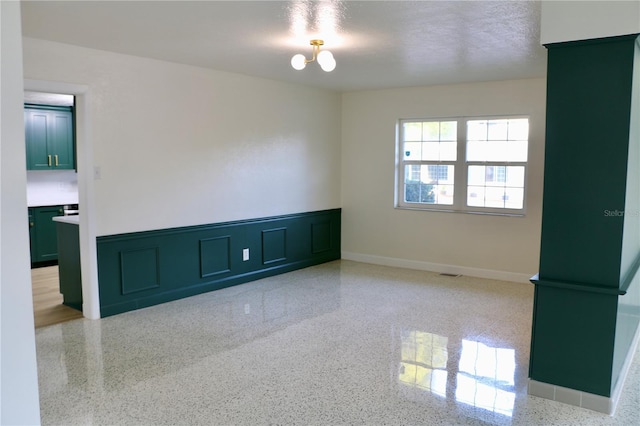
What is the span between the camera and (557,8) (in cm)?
284

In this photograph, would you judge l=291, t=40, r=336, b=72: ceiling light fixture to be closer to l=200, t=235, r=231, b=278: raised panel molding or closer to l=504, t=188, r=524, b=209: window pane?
l=200, t=235, r=231, b=278: raised panel molding

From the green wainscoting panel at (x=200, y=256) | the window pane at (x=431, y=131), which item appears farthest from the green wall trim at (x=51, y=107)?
the window pane at (x=431, y=131)

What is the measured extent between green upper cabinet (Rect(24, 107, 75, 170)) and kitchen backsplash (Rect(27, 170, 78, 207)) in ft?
0.90

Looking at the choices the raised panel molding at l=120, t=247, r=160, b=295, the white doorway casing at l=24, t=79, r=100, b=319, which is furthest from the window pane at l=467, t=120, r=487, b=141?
the white doorway casing at l=24, t=79, r=100, b=319

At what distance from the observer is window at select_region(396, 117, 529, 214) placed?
5984 millimetres

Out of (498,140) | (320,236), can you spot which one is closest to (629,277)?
(498,140)

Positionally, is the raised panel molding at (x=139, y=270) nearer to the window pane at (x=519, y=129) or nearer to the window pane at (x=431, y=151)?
the window pane at (x=431, y=151)

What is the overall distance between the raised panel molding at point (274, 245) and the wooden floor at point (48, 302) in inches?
86.2

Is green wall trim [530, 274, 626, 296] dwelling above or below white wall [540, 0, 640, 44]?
below

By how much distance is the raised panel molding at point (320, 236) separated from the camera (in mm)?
6899

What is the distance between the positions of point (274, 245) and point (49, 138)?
3.77 metres

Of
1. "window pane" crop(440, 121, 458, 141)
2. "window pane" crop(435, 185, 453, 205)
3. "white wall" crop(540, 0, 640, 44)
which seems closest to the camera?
"white wall" crop(540, 0, 640, 44)

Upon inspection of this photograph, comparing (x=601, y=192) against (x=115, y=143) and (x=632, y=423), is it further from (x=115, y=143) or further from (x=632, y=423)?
(x=115, y=143)

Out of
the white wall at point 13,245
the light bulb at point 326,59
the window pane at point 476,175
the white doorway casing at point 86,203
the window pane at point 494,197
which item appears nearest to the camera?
the white wall at point 13,245
